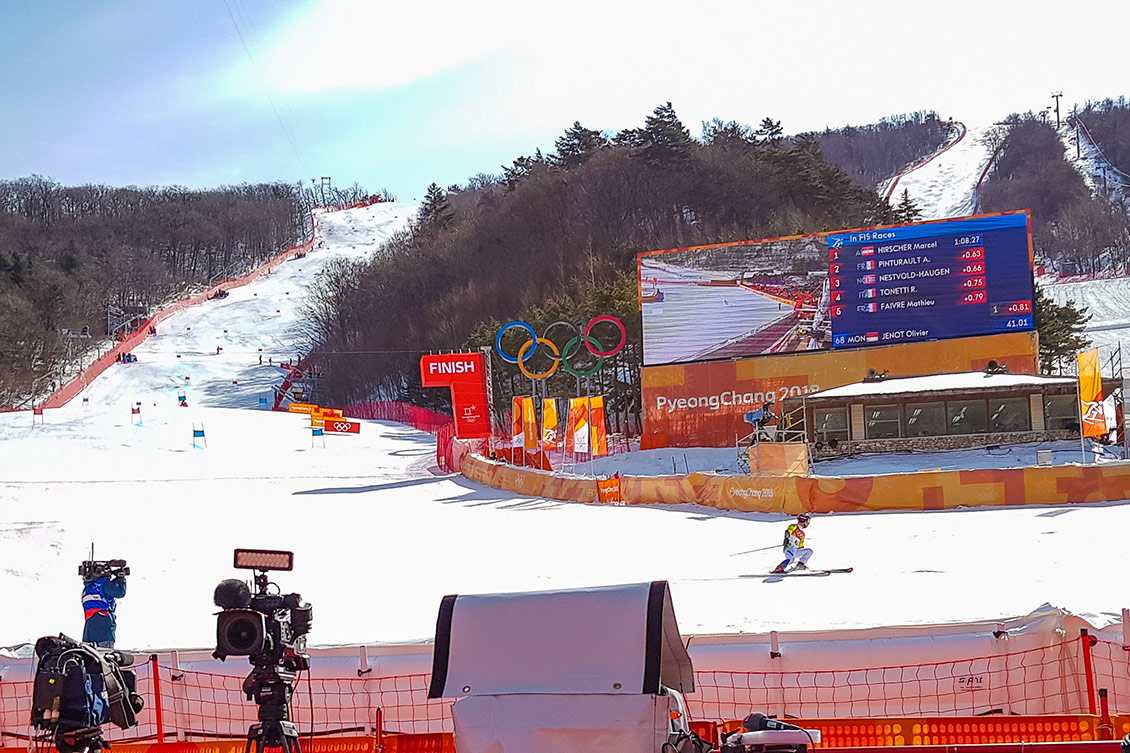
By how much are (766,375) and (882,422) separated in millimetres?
5234

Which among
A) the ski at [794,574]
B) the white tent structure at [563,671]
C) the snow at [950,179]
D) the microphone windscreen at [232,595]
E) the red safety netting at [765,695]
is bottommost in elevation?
the ski at [794,574]

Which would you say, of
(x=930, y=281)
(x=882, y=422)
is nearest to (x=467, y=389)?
(x=882, y=422)

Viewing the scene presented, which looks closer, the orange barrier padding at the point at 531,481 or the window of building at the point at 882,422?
the orange barrier padding at the point at 531,481

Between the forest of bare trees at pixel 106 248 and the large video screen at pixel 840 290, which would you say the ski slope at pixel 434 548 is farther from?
the forest of bare trees at pixel 106 248

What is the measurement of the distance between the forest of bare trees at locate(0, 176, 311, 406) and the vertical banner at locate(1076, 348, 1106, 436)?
6401 cm

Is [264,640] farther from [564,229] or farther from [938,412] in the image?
[564,229]

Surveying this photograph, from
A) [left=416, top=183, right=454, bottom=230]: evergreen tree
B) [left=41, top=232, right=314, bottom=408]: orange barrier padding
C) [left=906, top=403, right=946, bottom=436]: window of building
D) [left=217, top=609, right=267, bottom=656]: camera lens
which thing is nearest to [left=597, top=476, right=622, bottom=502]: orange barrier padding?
[left=906, top=403, right=946, bottom=436]: window of building

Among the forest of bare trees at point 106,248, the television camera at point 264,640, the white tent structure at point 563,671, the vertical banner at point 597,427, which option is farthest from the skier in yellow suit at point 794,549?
the forest of bare trees at point 106,248

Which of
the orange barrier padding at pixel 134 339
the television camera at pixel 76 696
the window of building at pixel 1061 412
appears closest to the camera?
the television camera at pixel 76 696

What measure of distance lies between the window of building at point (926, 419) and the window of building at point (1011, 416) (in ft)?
4.89

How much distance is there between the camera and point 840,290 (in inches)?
1487

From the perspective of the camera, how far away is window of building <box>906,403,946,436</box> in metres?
34.2

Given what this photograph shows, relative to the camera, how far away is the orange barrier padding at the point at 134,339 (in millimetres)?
63088

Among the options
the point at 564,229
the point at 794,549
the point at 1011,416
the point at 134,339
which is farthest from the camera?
the point at 564,229
